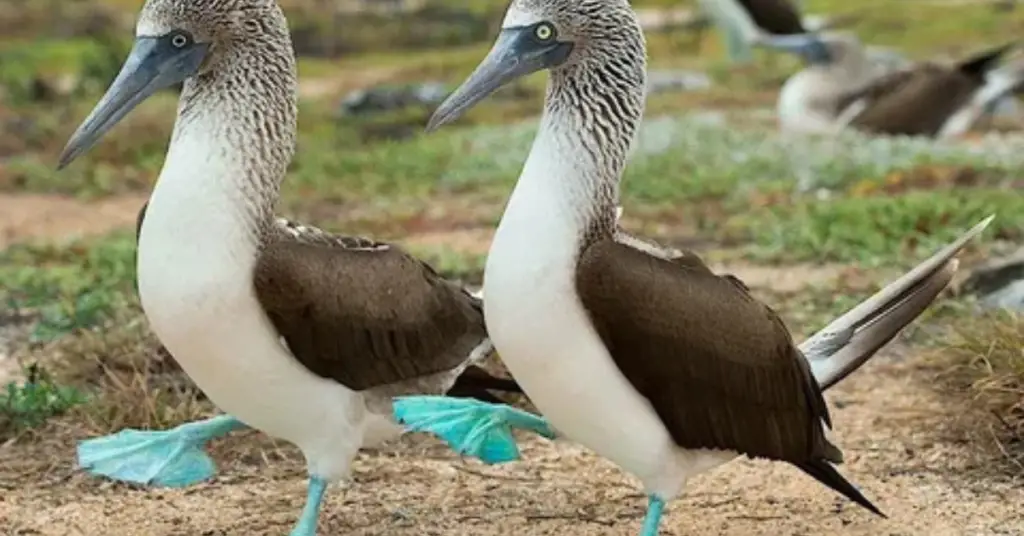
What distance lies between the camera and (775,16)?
15.4 metres

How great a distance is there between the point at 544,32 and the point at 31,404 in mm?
2672

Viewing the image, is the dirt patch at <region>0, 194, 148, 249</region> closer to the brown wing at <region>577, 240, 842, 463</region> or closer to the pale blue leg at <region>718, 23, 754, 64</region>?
the brown wing at <region>577, 240, 842, 463</region>

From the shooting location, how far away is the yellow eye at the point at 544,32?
418 cm

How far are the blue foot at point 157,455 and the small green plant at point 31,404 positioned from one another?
1039 millimetres

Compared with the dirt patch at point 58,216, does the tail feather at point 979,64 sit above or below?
below

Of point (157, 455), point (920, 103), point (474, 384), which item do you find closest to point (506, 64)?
point (474, 384)

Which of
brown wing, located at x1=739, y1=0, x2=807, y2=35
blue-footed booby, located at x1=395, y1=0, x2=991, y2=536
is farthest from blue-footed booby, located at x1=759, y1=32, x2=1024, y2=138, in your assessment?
blue-footed booby, located at x1=395, y1=0, x2=991, y2=536

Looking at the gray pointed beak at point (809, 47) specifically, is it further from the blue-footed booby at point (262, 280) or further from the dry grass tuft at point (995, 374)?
the blue-footed booby at point (262, 280)

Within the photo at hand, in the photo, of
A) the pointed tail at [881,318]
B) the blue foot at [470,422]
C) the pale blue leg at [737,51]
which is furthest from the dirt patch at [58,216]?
the pale blue leg at [737,51]

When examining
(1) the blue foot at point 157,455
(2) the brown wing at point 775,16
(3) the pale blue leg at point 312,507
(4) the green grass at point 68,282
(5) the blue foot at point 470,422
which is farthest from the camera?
(2) the brown wing at point 775,16

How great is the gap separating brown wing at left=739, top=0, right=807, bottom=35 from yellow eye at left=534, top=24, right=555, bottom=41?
11.4m

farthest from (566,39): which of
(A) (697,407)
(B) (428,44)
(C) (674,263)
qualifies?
(B) (428,44)

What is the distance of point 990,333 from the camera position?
19.7 feet

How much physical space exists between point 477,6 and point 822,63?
2058cm
